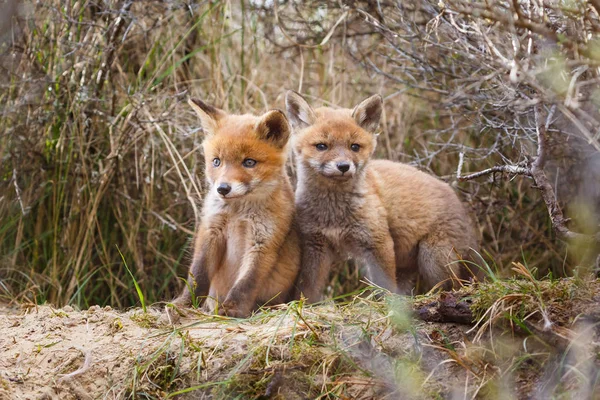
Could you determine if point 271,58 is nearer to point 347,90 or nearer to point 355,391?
point 347,90

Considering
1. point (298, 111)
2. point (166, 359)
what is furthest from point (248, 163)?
point (166, 359)

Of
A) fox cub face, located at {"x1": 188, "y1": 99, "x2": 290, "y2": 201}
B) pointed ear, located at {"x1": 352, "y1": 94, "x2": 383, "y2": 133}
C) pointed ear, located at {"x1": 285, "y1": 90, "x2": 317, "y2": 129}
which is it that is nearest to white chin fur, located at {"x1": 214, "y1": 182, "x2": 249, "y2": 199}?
fox cub face, located at {"x1": 188, "y1": 99, "x2": 290, "y2": 201}

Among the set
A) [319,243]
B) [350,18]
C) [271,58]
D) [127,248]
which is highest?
[350,18]

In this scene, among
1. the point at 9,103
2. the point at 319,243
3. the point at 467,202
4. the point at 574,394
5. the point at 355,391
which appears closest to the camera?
the point at 574,394

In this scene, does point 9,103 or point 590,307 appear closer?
point 590,307

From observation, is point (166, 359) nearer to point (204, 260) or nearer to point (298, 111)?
point (204, 260)

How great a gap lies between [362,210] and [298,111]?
84 cm

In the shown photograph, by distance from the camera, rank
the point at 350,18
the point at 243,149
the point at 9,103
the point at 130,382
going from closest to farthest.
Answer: the point at 130,382 → the point at 243,149 → the point at 9,103 → the point at 350,18

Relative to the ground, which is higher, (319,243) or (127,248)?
(319,243)

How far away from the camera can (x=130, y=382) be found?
3.11m

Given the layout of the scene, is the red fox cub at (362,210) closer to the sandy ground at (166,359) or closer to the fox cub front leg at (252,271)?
the fox cub front leg at (252,271)

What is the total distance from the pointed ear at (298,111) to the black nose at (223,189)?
99 centimetres

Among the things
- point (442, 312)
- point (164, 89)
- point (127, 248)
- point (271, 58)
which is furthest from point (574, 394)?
point (271, 58)

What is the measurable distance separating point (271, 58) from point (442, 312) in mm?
3991
